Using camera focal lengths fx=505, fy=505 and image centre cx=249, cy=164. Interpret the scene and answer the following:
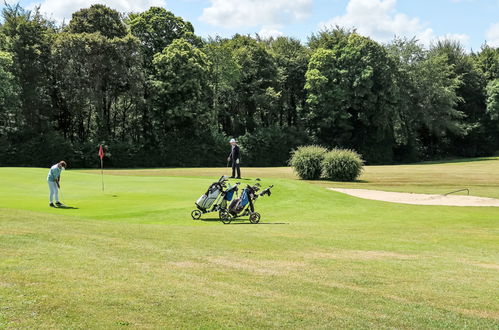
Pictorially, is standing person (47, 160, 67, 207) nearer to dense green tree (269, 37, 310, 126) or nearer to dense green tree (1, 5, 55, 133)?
dense green tree (1, 5, 55, 133)

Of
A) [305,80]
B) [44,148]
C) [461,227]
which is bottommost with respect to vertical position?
[461,227]

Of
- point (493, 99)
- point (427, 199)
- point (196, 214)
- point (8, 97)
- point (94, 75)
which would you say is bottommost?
point (427, 199)

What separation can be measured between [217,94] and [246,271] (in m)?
64.0

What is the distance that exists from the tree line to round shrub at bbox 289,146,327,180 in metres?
25.7

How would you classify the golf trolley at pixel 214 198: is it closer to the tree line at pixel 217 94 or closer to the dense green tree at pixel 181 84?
the tree line at pixel 217 94

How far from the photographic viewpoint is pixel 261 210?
21.4 m

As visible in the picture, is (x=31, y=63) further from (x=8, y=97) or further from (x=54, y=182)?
(x=54, y=182)

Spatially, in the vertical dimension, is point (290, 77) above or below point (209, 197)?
above

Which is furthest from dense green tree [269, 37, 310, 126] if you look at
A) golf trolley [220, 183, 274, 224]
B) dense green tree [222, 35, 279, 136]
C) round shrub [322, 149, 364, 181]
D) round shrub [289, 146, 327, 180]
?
golf trolley [220, 183, 274, 224]

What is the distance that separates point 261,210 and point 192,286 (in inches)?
532

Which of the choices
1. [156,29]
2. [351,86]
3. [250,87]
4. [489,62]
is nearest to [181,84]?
[156,29]

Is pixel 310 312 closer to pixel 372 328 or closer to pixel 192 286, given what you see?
pixel 372 328

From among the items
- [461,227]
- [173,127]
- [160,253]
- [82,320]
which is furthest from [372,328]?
[173,127]

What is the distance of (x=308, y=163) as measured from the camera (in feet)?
130
